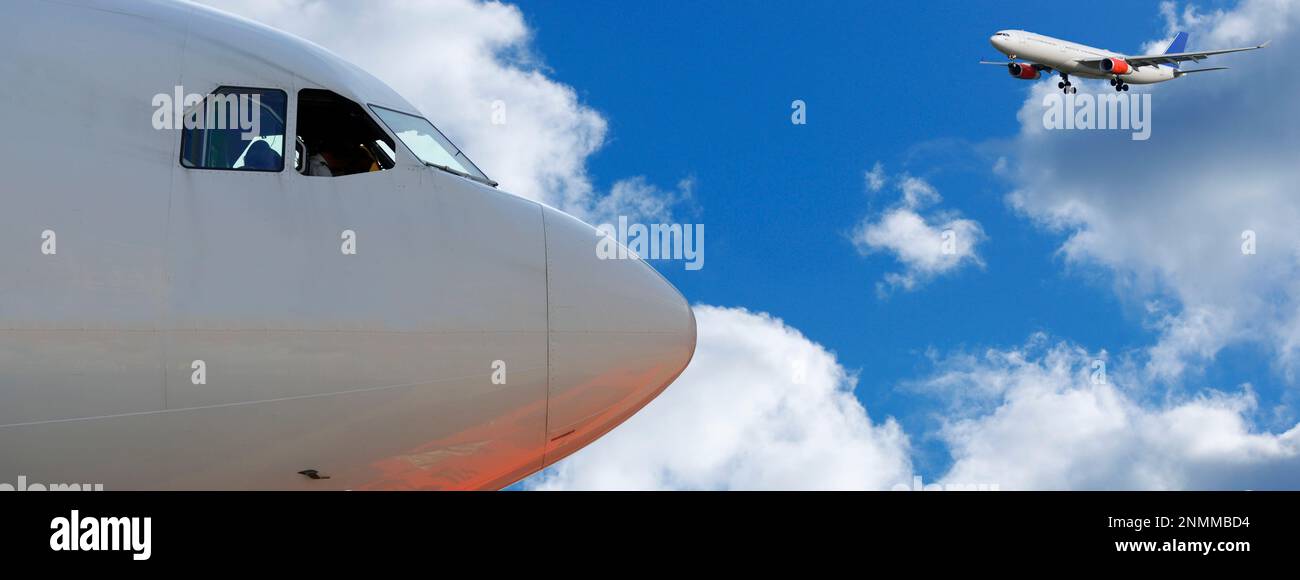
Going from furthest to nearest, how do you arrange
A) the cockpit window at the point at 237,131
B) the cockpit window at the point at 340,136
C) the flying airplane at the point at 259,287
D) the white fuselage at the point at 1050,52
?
the white fuselage at the point at 1050,52 < the cockpit window at the point at 340,136 < the cockpit window at the point at 237,131 < the flying airplane at the point at 259,287

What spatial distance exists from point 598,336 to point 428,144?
7.01 ft

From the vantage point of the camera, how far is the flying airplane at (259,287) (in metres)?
8.22

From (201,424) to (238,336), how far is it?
692 mm

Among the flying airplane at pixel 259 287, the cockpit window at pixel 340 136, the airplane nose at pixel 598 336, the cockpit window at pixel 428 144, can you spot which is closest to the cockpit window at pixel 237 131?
the flying airplane at pixel 259 287

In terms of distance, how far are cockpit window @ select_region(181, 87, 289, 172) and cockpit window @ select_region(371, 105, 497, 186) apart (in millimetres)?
796

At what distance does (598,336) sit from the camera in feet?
29.9

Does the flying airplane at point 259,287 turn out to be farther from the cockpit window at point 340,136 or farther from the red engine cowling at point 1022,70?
the red engine cowling at point 1022,70

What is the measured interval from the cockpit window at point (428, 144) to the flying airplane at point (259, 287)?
0.05 m

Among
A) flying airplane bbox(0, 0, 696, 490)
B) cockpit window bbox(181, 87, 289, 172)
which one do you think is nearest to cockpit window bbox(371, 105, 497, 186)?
flying airplane bbox(0, 0, 696, 490)

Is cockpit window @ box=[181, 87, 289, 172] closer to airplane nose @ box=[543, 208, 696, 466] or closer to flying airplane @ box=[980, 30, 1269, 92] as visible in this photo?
airplane nose @ box=[543, 208, 696, 466]

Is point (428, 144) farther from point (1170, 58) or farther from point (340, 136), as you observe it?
point (1170, 58)

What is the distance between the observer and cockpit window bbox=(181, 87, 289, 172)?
8.67 meters
